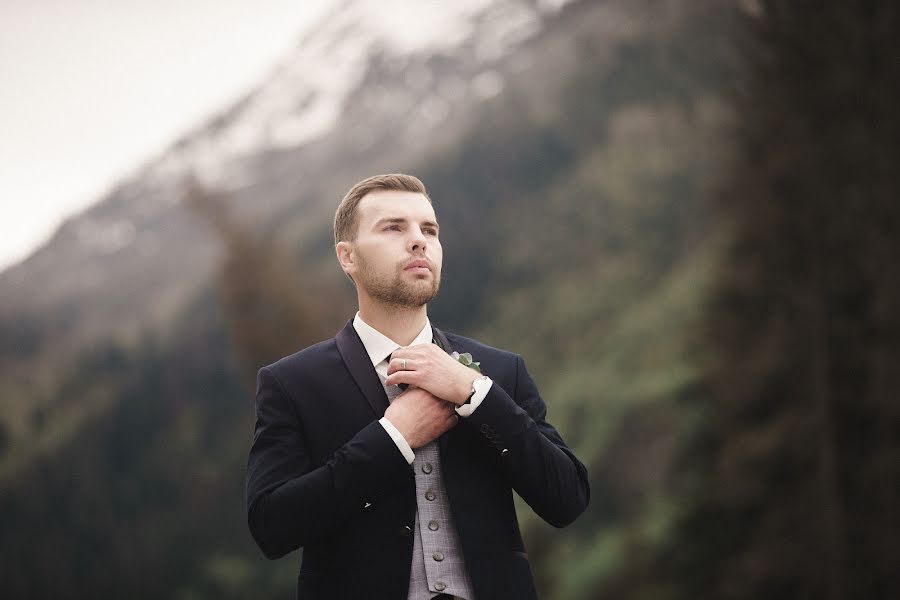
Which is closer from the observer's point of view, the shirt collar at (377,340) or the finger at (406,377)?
the finger at (406,377)

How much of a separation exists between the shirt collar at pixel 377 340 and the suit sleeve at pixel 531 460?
34 cm

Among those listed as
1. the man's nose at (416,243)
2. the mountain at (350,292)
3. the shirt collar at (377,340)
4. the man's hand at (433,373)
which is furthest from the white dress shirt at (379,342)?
the mountain at (350,292)

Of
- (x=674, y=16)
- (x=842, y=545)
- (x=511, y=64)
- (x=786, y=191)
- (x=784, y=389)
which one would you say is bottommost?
(x=842, y=545)

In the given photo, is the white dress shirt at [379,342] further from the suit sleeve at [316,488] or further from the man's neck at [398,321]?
the suit sleeve at [316,488]

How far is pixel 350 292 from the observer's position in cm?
2961

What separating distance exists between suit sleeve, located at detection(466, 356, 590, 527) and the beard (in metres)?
0.37

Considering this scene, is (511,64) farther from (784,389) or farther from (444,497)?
(444,497)

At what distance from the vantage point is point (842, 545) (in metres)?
12.6

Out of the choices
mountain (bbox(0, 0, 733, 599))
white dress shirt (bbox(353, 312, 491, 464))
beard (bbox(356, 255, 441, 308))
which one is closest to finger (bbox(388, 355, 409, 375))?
white dress shirt (bbox(353, 312, 491, 464))

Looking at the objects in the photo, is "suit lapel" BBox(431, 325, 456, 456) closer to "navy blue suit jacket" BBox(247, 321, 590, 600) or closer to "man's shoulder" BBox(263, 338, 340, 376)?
"navy blue suit jacket" BBox(247, 321, 590, 600)

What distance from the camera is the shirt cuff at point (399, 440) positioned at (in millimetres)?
2107

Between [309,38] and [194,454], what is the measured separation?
38.9 m

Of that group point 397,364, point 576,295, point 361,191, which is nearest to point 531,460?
point 397,364

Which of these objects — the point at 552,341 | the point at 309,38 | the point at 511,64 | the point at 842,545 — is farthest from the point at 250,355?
the point at 309,38
